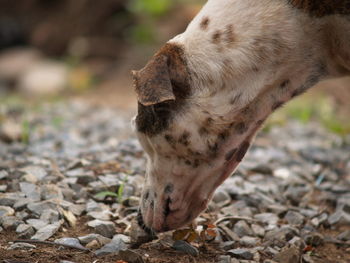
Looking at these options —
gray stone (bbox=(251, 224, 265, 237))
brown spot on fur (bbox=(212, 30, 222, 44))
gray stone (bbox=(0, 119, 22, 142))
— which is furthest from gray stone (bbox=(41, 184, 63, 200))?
gray stone (bbox=(0, 119, 22, 142))

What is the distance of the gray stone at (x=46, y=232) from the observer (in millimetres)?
2648

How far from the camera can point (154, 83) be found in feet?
8.30

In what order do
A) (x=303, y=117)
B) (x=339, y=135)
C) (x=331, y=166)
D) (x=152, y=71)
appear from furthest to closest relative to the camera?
(x=303, y=117) → (x=339, y=135) → (x=331, y=166) → (x=152, y=71)

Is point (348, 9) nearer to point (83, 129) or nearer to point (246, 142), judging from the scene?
point (246, 142)

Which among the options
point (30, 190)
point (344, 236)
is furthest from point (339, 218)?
point (30, 190)

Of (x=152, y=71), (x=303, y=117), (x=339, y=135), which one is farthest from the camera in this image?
(x=303, y=117)

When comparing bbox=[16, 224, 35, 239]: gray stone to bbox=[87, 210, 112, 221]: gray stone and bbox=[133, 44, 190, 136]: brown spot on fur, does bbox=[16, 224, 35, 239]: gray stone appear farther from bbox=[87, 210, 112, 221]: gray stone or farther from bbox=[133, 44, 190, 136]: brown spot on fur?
bbox=[133, 44, 190, 136]: brown spot on fur

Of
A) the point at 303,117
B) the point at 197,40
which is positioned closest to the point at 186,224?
the point at 197,40

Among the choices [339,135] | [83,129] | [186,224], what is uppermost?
[83,129]

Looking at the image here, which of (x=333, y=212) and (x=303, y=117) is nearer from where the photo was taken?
(x=333, y=212)

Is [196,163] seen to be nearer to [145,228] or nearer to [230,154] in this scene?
[230,154]

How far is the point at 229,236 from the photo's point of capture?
290cm

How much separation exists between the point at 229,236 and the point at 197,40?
3.42 feet

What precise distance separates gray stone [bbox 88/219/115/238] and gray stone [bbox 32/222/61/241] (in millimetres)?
181
